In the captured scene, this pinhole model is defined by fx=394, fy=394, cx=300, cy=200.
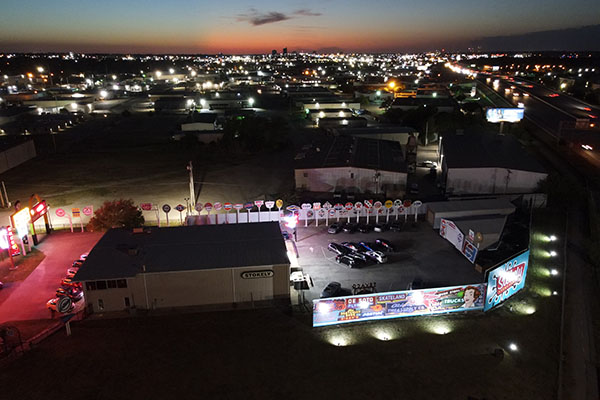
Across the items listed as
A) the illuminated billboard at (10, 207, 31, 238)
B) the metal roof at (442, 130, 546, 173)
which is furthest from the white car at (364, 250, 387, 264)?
the illuminated billboard at (10, 207, 31, 238)

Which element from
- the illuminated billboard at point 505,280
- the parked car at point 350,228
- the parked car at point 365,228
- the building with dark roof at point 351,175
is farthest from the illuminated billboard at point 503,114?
the illuminated billboard at point 505,280

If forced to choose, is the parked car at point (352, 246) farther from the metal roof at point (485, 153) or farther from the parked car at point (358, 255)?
the metal roof at point (485, 153)

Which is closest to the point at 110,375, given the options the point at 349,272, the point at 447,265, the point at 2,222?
the point at 349,272

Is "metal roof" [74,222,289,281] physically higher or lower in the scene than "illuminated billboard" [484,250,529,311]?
higher

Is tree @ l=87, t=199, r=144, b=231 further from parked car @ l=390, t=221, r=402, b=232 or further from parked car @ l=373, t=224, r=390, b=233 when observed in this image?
parked car @ l=390, t=221, r=402, b=232

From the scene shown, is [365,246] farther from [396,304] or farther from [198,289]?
[198,289]

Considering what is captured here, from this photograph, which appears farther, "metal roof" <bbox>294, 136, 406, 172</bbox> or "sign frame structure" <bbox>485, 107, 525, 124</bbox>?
"sign frame structure" <bbox>485, 107, 525, 124</bbox>
